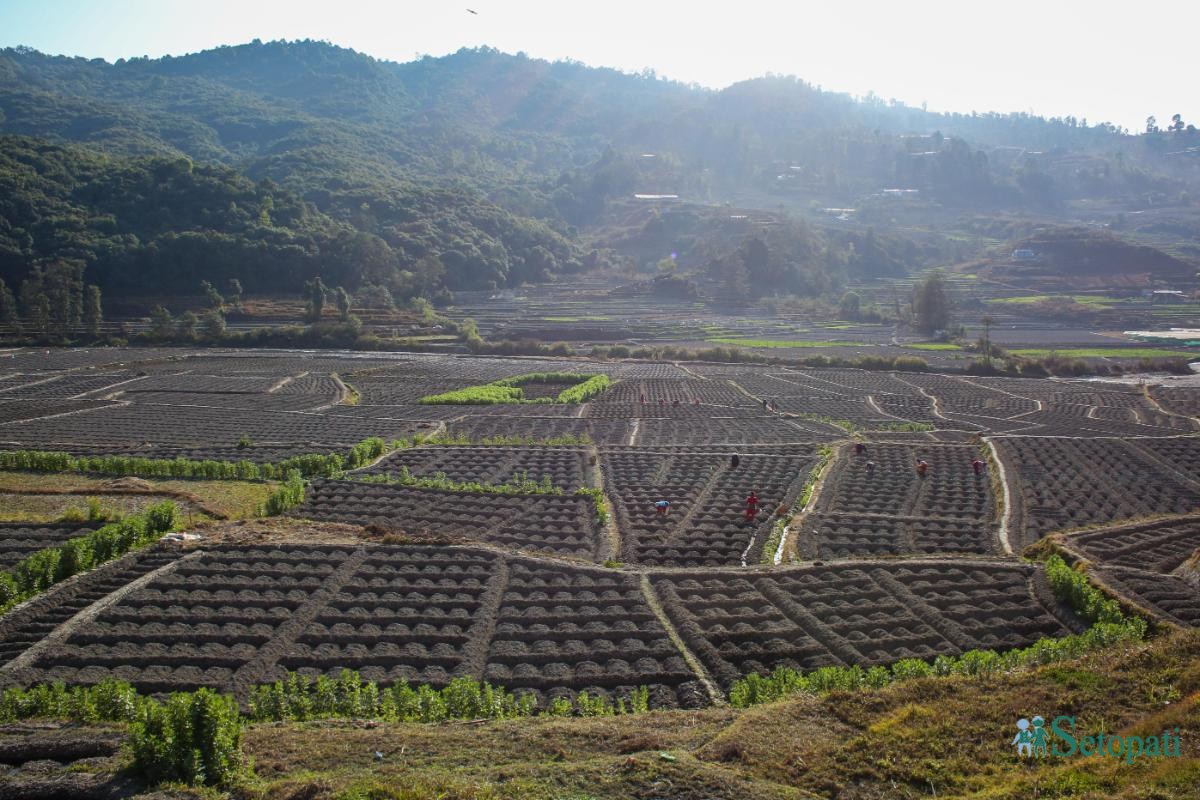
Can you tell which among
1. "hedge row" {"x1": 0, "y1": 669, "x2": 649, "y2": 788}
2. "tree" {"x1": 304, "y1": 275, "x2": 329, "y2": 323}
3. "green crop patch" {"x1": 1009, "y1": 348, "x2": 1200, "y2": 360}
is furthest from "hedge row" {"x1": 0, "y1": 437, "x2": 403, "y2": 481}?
"green crop patch" {"x1": 1009, "y1": 348, "x2": 1200, "y2": 360}

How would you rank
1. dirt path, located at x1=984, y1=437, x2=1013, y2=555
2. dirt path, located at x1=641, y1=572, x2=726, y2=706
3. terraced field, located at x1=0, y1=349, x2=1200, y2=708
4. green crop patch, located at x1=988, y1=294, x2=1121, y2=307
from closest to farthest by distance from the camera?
dirt path, located at x1=641, y1=572, x2=726, y2=706, terraced field, located at x1=0, y1=349, x2=1200, y2=708, dirt path, located at x1=984, y1=437, x2=1013, y2=555, green crop patch, located at x1=988, y1=294, x2=1121, y2=307

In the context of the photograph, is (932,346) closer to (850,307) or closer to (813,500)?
(850,307)

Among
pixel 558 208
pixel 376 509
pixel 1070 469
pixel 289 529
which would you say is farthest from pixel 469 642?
pixel 558 208

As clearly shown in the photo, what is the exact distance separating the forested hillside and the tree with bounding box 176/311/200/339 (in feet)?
53.9

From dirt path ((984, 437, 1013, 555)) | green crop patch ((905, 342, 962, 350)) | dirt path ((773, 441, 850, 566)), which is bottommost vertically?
dirt path ((984, 437, 1013, 555))

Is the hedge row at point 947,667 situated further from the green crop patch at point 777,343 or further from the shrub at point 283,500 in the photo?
the green crop patch at point 777,343

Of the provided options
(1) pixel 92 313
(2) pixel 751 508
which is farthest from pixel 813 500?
(1) pixel 92 313

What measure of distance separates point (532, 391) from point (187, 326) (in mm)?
35347

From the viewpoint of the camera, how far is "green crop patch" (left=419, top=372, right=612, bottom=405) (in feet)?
141

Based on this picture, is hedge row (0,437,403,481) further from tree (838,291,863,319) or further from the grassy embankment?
tree (838,291,863,319)

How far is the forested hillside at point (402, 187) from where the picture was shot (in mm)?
83000

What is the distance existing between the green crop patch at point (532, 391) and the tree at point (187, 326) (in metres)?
31.3

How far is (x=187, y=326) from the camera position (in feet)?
220

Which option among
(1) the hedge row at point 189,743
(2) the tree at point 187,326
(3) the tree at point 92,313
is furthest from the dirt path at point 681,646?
(3) the tree at point 92,313
